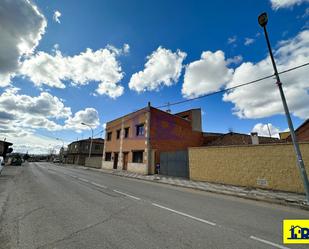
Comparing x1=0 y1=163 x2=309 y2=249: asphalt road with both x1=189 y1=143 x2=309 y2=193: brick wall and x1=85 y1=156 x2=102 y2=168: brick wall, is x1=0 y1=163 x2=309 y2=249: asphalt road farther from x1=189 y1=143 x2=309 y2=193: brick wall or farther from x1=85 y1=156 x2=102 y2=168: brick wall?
x1=85 y1=156 x2=102 y2=168: brick wall

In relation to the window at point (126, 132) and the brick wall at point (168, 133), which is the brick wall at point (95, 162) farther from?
the brick wall at point (168, 133)

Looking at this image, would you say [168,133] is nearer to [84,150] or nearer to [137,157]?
[137,157]

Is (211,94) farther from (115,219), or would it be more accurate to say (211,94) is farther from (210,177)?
(115,219)

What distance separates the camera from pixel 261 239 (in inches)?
156

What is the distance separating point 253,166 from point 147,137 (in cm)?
1220

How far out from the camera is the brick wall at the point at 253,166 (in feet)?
34.0

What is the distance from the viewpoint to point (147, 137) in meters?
21.5

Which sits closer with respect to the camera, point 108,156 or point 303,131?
point 303,131

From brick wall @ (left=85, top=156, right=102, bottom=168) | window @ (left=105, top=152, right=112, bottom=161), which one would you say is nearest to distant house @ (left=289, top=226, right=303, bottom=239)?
window @ (left=105, top=152, right=112, bottom=161)

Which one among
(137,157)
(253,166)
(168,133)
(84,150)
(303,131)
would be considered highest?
(84,150)

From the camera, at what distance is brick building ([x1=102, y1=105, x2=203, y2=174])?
70.9 ft

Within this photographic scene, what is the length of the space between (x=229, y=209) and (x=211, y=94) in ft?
25.7

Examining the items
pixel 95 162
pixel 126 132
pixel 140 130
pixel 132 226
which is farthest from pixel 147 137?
pixel 95 162

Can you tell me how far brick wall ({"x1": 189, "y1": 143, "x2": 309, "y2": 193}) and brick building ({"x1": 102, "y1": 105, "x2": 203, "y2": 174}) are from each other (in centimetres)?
738
